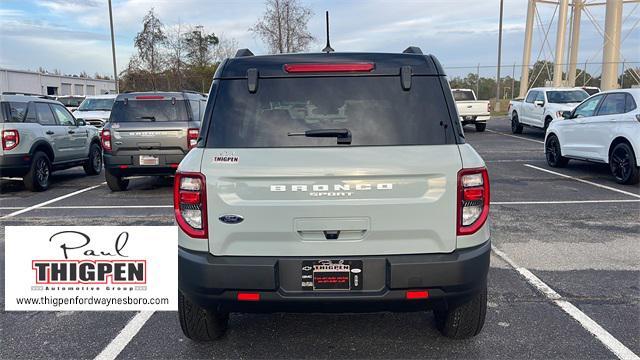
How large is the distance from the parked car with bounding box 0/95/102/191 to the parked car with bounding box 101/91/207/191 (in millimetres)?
1524

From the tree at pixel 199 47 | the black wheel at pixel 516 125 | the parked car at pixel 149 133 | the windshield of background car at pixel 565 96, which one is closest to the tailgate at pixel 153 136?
the parked car at pixel 149 133

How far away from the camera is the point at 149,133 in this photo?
8.73m

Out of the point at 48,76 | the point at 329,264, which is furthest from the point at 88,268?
the point at 48,76

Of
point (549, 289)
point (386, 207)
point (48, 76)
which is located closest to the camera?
point (386, 207)

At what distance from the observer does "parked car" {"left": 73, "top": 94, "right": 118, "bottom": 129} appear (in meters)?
16.0

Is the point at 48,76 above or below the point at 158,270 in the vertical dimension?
above

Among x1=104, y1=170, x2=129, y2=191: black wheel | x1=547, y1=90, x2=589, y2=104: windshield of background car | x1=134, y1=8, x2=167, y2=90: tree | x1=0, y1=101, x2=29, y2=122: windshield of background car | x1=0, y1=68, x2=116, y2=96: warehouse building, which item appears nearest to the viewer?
x1=0, y1=101, x2=29, y2=122: windshield of background car

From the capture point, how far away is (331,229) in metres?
2.88

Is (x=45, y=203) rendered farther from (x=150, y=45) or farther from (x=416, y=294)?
(x=150, y=45)

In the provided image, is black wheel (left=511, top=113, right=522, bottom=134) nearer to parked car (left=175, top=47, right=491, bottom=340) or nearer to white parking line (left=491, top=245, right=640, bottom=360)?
white parking line (left=491, top=245, right=640, bottom=360)

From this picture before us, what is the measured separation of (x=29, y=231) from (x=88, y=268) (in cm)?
54

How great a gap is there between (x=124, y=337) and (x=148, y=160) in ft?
18.2

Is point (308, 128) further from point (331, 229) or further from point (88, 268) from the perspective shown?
point (88, 268)
